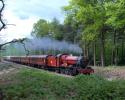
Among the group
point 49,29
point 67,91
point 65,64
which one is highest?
point 49,29

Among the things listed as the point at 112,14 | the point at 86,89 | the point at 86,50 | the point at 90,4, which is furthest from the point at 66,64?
the point at 86,50

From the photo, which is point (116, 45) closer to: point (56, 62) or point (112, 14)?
point (112, 14)

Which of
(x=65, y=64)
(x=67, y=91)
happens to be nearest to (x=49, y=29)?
(x=65, y=64)

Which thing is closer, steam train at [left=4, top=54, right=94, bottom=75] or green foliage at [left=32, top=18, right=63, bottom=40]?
steam train at [left=4, top=54, right=94, bottom=75]

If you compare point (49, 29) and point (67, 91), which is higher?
point (49, 29)

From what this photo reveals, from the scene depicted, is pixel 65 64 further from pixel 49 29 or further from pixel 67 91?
pixel 49 29

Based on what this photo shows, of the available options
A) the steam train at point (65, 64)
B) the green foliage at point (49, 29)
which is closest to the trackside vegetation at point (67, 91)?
the steam train at point (65, 64)

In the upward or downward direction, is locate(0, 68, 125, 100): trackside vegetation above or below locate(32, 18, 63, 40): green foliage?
below

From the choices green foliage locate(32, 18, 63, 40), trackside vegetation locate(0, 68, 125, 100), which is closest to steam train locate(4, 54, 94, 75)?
trackside vegetation locate(0, 68, 125, 100)

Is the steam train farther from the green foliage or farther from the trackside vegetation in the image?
the green foliage

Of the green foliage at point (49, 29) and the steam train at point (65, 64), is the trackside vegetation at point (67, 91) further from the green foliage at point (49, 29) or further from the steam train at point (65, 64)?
the green foliage at point (49, 29)

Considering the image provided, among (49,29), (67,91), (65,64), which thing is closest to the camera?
(67,91)

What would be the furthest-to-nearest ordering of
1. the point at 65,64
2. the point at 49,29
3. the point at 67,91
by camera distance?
the point at 49,29 < the point at 65,64 < the point at 67,91

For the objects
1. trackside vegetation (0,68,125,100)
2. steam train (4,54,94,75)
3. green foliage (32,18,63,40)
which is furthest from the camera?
green foliage (32,18,63,40)
